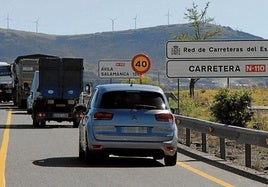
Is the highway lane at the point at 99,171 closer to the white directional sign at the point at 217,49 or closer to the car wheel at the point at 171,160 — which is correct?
the car wheel at the point at 171,160

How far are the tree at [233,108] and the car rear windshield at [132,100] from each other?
10.7 metres

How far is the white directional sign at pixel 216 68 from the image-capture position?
918 inches

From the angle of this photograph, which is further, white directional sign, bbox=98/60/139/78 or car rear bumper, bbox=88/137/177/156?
white directional sign, bbox=98/60/139/78

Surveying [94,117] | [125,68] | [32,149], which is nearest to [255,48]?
[32,149]

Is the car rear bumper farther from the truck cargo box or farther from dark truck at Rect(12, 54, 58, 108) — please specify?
dark truck at Rect(12, 54, 58, 108)

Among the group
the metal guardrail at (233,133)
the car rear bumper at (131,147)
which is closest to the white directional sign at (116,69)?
the metal guardrail at (233,133)

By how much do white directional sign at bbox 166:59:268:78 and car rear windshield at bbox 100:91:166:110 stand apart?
784 centimetres

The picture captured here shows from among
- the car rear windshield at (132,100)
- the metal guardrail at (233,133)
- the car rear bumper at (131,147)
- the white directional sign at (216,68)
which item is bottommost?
the car rear bumper at (131,147)

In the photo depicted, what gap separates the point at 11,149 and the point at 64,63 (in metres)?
13.1

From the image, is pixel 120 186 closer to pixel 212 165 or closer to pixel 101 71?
pixel 212 165

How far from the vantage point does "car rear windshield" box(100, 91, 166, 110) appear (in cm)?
1534

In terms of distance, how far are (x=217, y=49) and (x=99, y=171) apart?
10.1 meters

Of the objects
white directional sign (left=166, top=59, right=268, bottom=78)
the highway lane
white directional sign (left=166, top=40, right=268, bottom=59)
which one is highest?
white directional sign (left=166, top=40, right=268, bottom=59)

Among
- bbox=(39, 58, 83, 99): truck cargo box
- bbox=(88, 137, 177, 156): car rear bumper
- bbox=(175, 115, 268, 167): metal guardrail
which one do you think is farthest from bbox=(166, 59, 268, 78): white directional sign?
bbox=(88, 137, 177, 156): car rear bumper
